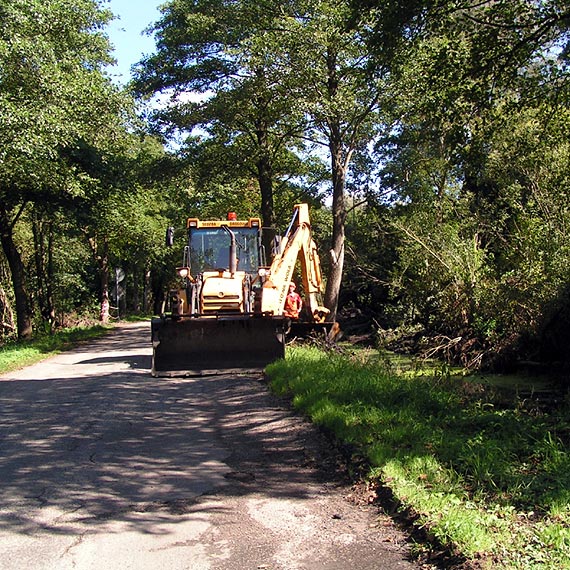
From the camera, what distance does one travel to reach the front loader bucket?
45.7 ft

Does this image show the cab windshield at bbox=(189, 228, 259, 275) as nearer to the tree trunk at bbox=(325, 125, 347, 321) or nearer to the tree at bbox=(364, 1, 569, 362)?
the tree at bbox=(364, 1, 569, 362)

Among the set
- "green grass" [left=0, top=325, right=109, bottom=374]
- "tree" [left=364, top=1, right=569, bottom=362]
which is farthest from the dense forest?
"green grass" [left=0, top=325, right=109, bottom=374]

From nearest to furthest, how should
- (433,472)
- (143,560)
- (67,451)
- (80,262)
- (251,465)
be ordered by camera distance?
1. (143,560)
2. (433,472)
3. (251,465)
4. (67,451)
5. (80,262)

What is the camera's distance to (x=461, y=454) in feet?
21.0

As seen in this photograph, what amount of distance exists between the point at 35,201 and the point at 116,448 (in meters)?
18.1

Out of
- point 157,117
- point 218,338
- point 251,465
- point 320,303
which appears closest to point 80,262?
point 157,117

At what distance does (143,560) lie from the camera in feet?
15.5

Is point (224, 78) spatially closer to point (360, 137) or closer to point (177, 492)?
point (360, 137)

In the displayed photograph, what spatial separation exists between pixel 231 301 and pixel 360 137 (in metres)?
11.4

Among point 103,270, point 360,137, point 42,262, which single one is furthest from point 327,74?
point 103,270

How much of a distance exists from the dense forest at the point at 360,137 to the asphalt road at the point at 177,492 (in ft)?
21.0

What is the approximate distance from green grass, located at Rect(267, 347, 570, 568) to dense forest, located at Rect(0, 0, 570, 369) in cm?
469

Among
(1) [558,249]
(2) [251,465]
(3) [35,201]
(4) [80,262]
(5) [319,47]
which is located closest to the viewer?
(2) [251,465]

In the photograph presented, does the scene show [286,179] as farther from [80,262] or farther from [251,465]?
[251,465]
